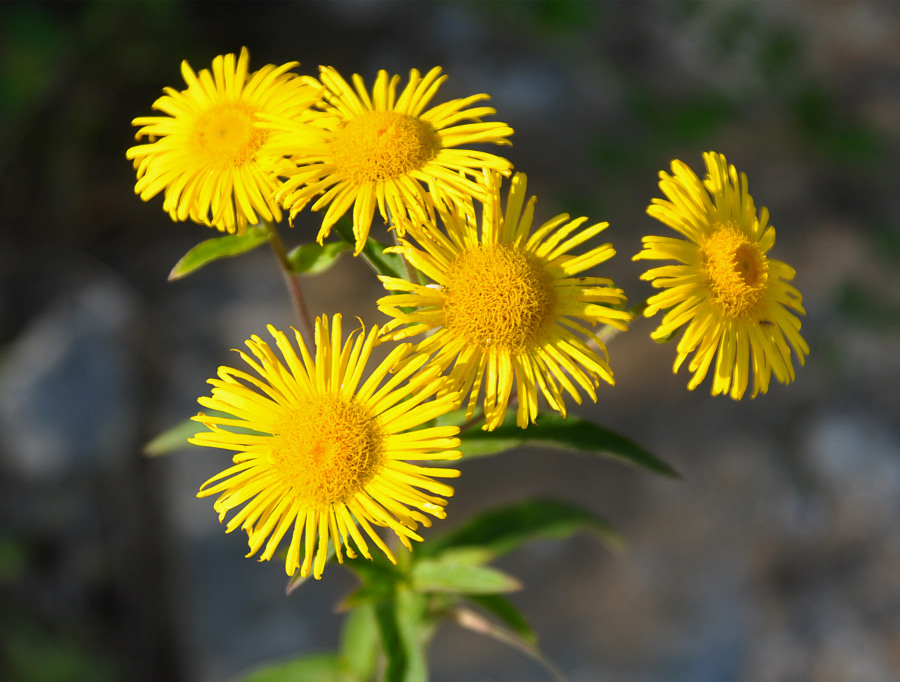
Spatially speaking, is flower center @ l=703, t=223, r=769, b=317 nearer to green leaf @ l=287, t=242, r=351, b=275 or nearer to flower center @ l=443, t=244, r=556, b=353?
flower center @ l=443, t=244, r=556, b=353

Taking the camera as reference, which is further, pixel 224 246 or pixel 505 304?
pixel 224 246

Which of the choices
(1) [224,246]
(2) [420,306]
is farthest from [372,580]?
(1) [224,246]

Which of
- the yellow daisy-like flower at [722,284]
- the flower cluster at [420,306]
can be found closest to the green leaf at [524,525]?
the flower cluster at [420,306]

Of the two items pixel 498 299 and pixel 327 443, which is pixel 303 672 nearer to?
pixel 327 443

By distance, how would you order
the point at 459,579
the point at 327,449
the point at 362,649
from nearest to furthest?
the point at 327,449 → the point at 459,579 → the point at 362,649

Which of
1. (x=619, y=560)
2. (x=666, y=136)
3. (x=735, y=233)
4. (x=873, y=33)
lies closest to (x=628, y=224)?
(x=666, y=136)
